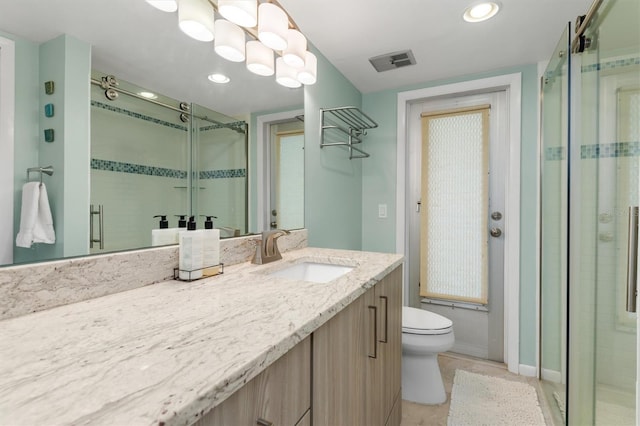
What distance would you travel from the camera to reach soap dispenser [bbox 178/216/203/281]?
0.97 m

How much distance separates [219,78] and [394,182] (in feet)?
5.46

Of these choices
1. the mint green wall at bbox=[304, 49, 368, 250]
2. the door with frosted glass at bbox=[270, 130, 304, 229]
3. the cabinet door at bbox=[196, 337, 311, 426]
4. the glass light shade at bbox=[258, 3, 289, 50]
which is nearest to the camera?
the cabinet door at bbox=[196, 337, 311, 426]

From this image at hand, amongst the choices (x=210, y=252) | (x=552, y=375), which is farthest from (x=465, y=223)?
(x=210, y=252)

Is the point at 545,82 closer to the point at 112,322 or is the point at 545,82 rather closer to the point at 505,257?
the point at 505,257

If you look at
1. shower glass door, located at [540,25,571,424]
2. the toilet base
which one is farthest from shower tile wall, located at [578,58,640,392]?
the toilet base

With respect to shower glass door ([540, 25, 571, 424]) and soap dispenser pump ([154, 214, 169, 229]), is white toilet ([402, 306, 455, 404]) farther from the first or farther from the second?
soap dispenser pump ([154, 214, 169, 229])

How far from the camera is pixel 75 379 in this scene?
417 millimetres

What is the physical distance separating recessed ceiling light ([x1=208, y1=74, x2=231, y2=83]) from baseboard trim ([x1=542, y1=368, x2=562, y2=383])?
209cm

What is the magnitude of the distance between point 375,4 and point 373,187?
1.38 metres

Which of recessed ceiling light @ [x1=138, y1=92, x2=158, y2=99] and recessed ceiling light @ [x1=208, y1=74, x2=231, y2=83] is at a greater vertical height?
recessed ceiling light @ [x1=208, y1=74, x2=231, y2=83]

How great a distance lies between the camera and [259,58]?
4.55 ft

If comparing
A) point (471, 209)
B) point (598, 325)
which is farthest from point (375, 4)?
point (598, 325)

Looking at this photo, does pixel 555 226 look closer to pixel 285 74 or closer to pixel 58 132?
pixel 285 74

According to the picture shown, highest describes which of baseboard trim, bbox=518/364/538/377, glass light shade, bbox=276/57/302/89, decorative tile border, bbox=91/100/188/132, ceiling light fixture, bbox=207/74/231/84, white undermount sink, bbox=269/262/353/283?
glass light shade, bbox=276/57/302/89
